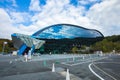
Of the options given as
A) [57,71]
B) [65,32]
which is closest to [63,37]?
[65,32]

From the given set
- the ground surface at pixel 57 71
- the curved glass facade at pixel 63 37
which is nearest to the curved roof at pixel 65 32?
the curved glass facade at pixel 63 37

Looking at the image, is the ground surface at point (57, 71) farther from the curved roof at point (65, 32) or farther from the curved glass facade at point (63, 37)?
the curved roof at point (65, 32)

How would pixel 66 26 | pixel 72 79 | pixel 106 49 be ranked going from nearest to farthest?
pixel 72 79, pixel 106 49, pixel 66 26

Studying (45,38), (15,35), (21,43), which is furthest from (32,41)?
(45,38)

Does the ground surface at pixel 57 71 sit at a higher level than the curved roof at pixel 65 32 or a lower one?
lower

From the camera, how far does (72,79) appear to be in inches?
467

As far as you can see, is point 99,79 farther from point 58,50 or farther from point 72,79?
point 58,50

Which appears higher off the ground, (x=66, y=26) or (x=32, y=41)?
(x=66, y=26)

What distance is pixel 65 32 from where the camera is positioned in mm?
151875

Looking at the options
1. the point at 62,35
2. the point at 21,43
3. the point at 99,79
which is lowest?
the point at 99,79

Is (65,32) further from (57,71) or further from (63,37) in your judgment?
(57,71)

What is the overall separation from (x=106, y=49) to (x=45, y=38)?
52688mm

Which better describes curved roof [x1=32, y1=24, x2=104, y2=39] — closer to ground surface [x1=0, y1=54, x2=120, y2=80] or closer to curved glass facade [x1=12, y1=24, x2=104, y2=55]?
curved glass facade [x1=12, y1=24, x2=104, y2=55]

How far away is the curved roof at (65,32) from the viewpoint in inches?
5714
